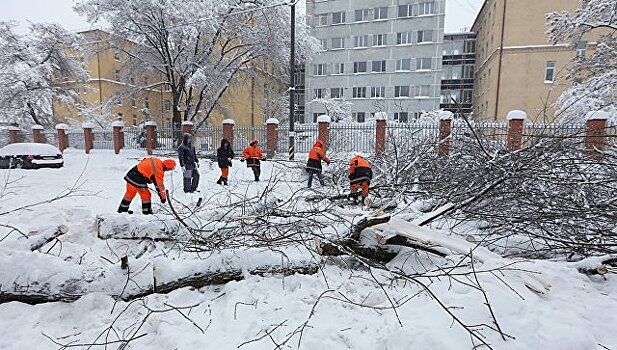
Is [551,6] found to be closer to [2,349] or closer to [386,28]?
[386,28]

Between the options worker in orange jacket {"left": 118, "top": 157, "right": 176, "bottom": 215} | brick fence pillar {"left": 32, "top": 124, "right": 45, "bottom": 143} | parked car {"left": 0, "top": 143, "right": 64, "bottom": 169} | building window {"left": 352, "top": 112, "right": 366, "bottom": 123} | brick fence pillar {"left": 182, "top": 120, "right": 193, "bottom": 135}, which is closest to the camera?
worker in orange jacket {"left": 118, "top": 157, "right": 176, "bottom": 215}

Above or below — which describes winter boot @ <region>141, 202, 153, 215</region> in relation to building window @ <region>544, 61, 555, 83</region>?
below

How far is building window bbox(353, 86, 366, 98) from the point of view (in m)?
32.2

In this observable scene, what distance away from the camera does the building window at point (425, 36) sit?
1165 inches

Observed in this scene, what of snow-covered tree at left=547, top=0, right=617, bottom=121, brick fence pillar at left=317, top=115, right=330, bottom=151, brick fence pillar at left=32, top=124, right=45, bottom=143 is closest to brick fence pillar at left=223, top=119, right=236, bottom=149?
brick fence pillar at left=317, top=115, right=330, bottom=151

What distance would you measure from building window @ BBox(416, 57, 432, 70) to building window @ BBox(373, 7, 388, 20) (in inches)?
205

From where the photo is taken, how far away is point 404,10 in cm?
3016

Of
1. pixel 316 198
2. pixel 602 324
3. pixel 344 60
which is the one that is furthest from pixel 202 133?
pixel 344 60

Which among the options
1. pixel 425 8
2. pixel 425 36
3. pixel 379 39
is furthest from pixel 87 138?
pixel 425 8

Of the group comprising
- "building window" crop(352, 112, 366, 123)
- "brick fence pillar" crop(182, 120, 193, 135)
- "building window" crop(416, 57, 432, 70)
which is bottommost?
"brick fence pillar" crop(182, 120, 193, 135)

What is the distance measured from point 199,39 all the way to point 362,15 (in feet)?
61.5

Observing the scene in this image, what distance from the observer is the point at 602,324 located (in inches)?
98.0

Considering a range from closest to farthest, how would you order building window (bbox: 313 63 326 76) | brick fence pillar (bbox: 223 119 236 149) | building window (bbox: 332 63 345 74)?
brick fence pillar (bbox: 223 119 236 149), building window (bbox: 332 63 345 74), building window (bbox: 313 63 326 76)

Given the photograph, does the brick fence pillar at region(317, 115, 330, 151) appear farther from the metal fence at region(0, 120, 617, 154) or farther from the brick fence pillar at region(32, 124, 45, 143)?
the brick fence pillar at region(32, 124, 45, 143)
